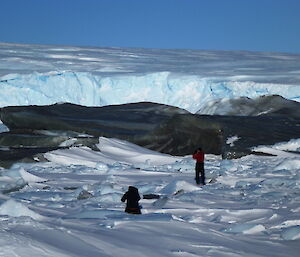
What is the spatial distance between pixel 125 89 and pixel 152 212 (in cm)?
2350

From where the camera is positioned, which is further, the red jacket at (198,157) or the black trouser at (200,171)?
the red jacket at (198,157)

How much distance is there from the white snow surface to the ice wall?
14659mm

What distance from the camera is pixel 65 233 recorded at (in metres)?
3.96

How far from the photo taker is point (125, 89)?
97.8 feet

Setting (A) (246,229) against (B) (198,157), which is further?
(B) (198,157)

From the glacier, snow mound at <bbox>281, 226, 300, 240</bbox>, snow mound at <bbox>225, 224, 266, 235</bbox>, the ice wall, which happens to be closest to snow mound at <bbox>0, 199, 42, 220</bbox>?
snow mound at <bbox>225, 224, 266, 235</bbox>

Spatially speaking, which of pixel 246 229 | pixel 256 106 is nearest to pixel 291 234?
pixel 246 229

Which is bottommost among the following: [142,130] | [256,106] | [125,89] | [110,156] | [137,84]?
[110,156]

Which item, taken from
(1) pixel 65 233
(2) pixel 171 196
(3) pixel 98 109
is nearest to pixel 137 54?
(3) pixel 98 109

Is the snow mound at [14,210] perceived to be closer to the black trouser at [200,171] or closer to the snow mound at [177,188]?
the snow mound at [177,188]

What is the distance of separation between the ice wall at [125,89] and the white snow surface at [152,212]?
14.7 metres

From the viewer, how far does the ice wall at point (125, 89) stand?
27719 mm

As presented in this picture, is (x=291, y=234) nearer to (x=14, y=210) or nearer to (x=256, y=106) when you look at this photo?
(x=14, y=210)

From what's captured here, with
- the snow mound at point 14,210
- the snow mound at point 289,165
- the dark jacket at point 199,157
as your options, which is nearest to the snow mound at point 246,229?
the snow mound at point 14,210
